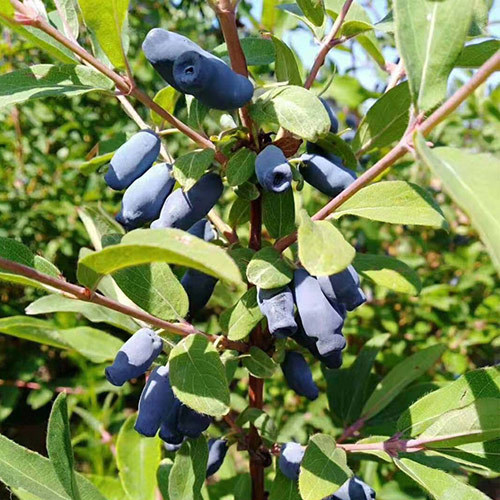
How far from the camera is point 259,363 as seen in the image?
2.54ft

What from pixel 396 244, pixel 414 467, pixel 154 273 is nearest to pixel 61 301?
pixel 154 273

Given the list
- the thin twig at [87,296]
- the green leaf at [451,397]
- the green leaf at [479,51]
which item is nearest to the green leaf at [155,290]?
the thin twig at [87,296]

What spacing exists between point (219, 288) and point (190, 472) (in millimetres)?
368

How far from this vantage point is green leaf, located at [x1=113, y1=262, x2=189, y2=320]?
728 millimetres

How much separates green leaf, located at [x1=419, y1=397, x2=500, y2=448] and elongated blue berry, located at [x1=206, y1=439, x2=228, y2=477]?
0.32 m

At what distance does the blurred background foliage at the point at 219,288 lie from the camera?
5.49 feet

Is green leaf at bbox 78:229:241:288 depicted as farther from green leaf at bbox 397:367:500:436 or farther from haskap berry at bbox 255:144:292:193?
green leaf at bbox 397:367:500:436

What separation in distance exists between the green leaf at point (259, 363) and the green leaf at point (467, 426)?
202mm

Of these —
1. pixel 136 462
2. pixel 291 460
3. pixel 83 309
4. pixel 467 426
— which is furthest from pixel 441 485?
pixel 136 462

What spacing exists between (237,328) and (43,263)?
0.76ft

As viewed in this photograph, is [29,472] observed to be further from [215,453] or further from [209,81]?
[209,81]

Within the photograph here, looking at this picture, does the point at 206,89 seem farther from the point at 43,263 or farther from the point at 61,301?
the point at 61,301

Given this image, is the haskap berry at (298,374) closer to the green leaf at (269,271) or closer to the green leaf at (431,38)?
the green leaf at (269,271)

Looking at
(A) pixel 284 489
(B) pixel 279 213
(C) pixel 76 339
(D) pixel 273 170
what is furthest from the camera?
(C) pixel 76 339
